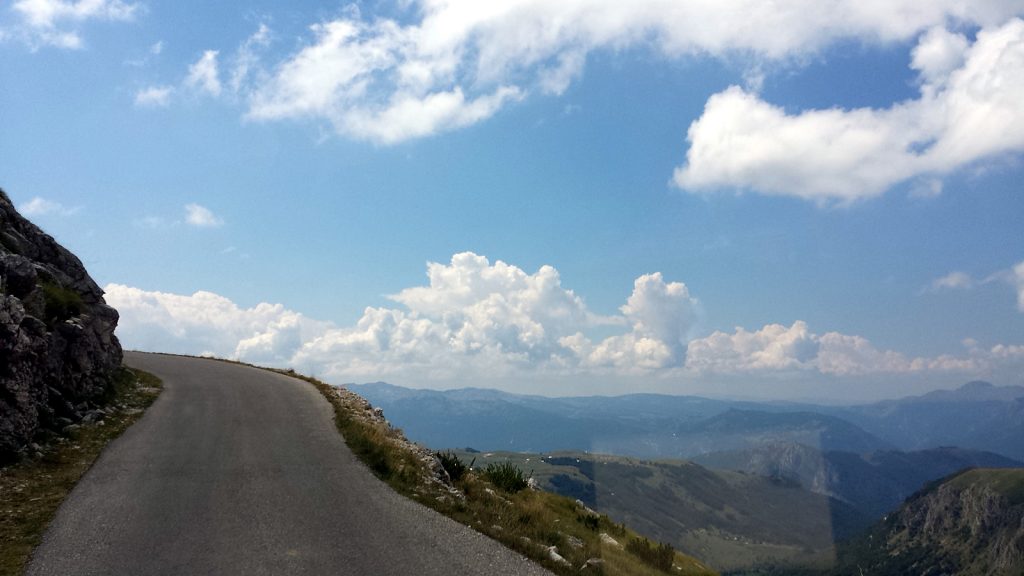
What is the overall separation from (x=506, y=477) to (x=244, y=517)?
433 inches

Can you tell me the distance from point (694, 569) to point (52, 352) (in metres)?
25.5

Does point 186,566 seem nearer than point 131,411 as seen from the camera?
Yes

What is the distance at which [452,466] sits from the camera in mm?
20234

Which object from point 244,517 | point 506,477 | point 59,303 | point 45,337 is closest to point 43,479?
point 244,517

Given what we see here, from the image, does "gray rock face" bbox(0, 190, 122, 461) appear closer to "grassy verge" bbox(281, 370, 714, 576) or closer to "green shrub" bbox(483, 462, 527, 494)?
"grassy verge" bbox(281, 370, 714, 576)

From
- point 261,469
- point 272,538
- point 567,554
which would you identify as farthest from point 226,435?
point 567,554

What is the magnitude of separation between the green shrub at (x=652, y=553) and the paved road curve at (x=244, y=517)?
755cm

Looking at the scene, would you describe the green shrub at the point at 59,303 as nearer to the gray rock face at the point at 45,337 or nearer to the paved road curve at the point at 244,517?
the gray rock face at the point at 45,337

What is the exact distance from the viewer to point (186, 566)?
34.8 ft

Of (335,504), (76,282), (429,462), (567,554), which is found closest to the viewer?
(567,554)

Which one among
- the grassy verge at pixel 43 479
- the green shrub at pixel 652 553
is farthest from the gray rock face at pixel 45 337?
the green shrub at pixel 652 553

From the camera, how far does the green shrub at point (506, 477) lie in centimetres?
2120

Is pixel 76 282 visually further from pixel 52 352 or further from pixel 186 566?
pixel 186 566

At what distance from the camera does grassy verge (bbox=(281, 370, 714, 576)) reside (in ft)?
43.8
